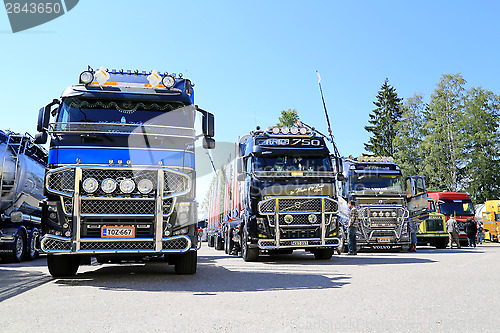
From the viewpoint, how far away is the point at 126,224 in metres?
8.27

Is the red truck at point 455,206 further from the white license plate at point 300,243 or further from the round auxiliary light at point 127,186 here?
the round auxiliary light at point 127,186

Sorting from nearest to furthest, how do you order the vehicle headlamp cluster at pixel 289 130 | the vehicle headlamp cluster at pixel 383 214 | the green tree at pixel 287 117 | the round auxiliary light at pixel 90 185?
the round auxiliary light at pixel 90 185
the vehicle headlamp cluster at pixel 289 130
the vehicle headlamp cluster at pixel 383 214
the green tree at pixel 287 117

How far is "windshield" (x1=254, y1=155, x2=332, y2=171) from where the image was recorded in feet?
45.1

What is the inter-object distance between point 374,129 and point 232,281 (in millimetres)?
50745

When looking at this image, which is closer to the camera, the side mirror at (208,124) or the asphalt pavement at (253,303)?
the asphalt pavement at (253,303)

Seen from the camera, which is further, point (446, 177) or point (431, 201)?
point (446, 177)

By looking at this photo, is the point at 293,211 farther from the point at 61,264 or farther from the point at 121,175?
the point at 61,264

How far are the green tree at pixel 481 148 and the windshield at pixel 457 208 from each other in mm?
17049

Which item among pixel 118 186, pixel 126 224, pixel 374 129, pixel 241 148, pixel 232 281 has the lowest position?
pixel 232 281

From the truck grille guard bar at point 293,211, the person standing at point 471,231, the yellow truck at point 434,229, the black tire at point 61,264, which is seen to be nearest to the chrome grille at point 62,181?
the black tire at point 61,264

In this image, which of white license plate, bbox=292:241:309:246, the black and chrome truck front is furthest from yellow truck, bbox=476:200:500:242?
the black and chrome truck front

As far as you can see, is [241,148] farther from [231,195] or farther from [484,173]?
[484,173]

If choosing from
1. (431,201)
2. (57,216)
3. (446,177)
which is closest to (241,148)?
(57,216)

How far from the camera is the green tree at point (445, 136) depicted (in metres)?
44.5
